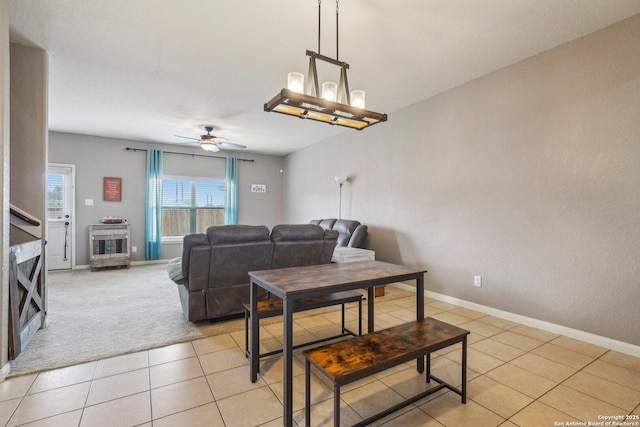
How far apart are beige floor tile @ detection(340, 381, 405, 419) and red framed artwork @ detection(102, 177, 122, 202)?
643 cm

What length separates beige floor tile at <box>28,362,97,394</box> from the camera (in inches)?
76.7

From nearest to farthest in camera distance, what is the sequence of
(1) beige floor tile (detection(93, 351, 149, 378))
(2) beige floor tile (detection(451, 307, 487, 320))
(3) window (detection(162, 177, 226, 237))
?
(1) beige floor tile (detection(93, 351, 149, 378))
(2) beige floor tile (detection(451, 307, 487, 320))
(3) window (detection(162, 177, 226, 237))

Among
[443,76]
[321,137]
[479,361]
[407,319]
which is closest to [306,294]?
[479,361]

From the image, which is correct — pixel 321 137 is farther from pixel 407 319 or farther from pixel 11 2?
pixel 11 2

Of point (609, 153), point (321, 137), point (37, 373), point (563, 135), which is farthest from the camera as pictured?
point (321, 137)

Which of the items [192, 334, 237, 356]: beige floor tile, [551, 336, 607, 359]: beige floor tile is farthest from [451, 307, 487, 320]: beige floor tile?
[192, 334, 237, 356]: beige floor tile

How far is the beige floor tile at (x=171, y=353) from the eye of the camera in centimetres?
230

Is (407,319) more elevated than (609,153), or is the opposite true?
(609,153)

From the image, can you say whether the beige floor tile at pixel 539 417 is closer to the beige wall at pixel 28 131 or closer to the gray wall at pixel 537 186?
the gray wall at pixel 537 186

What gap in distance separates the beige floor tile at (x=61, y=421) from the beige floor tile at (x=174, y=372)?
40 cm

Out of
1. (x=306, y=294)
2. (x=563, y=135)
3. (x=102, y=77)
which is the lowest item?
(x=306, y=294)

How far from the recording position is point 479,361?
228 cm

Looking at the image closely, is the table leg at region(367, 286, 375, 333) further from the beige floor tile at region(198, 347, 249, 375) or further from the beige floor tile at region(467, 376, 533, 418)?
the beige floor tile at region(198, 347, 249, 375)

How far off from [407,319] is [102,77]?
14.8ft
